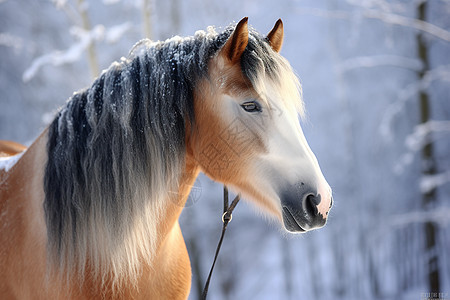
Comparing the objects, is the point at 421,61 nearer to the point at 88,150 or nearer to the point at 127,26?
the point at 127,26

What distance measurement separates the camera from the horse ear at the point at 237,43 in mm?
1410

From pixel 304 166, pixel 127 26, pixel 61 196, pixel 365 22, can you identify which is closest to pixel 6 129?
pixel 127 26

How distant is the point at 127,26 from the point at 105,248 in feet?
14.0

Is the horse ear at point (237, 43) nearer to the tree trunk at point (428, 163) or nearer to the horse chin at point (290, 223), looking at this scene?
the horse chin at point (290, 223)

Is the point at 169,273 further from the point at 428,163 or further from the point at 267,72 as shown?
the point at 428,163

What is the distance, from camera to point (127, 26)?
5.04 metres

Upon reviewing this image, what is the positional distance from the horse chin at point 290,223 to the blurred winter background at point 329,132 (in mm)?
6242

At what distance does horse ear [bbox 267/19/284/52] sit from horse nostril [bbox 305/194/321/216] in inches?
30.0

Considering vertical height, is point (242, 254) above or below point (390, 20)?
below

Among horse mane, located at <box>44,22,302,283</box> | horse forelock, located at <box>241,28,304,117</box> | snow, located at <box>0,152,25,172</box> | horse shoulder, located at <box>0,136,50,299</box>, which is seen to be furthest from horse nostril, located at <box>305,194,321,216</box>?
snow, located at <box>0,152,25,172</box>

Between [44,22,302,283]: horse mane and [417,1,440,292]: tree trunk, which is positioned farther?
[417,1,440,292]: tree trunk

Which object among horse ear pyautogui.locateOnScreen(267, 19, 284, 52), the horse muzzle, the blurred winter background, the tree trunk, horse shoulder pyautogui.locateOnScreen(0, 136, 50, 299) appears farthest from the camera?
the blurred winter background

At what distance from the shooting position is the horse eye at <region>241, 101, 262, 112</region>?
57.8 inches

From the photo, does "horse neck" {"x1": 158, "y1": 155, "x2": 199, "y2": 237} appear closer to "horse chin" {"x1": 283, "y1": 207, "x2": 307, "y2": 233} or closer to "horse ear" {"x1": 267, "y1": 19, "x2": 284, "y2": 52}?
"horse chin" {"x1": 283, "y1": 207, "x2": 307, "y2": 233}
